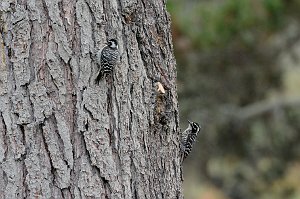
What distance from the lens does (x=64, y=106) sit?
3135mm

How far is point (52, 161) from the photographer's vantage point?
3.12m

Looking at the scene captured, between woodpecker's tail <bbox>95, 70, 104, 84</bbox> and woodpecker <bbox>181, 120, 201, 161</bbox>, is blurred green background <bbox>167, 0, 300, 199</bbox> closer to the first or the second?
woodpecker <bbox>181, 120, 201, 161</bbox>

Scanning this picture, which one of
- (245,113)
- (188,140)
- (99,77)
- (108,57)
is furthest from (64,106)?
(245,113)

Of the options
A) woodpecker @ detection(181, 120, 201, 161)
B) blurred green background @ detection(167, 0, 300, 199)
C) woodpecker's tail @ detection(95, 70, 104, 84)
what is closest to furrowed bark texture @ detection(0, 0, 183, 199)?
woodpecker's tail @ detection(95, 70, 104, 84)

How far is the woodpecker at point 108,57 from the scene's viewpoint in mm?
3020

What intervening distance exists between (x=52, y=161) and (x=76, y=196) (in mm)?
163

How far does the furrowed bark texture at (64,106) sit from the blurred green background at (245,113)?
7.42 meters

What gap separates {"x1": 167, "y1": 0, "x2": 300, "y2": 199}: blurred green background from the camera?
36.6 feet

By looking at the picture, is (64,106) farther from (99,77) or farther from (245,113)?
(245,113)

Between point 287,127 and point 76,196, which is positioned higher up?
point 287,127

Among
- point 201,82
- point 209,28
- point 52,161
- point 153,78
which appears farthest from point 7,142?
point 201,82

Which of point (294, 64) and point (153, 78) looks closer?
point (153, 78)

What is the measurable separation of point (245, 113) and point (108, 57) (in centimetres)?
857

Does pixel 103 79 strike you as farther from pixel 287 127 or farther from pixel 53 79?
pixel 287 127
